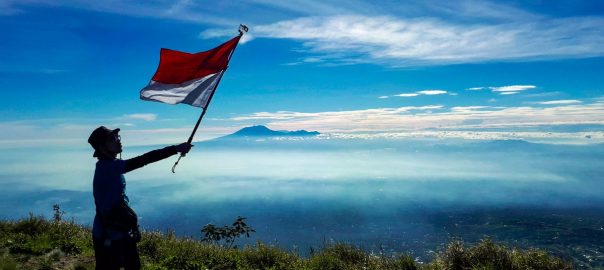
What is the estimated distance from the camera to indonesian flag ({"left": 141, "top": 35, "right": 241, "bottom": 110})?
7598 mm

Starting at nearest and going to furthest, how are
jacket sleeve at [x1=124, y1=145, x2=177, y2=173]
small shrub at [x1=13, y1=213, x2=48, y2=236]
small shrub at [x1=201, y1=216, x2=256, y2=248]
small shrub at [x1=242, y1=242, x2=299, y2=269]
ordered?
jacket sleeve at [x1=124, y1=145, x2=177, y2=173], small shrub at [x1=242, y1=242, x2=299, y2=269], small shrub at [x1=201, y1=216, x2=256, y2=248], small shrub at [x1=13, y1=213, x2=48, y2=236]

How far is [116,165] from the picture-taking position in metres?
5.40

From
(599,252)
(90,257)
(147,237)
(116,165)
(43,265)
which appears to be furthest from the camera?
(599,252)

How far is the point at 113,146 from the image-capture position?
217 inches

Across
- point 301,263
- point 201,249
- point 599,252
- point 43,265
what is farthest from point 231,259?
point 599,252

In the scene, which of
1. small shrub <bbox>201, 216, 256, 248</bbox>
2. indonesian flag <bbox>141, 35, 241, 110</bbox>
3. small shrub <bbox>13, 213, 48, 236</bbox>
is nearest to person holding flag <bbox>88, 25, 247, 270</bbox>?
indonesian flag <bbox>141, 35, 241, 110</bbox>

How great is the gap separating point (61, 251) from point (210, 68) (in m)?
6.47

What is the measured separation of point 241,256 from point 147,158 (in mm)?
5120

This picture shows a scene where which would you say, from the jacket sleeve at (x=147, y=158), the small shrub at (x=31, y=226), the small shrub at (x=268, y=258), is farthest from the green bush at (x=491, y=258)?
the small shrub at (x=31, y=226)

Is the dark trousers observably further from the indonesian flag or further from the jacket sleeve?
the indonesian flag

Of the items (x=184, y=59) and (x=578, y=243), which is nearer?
Answer: (x=184, y=59)

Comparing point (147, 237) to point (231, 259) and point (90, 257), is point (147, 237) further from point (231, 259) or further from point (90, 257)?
point (231, 259)

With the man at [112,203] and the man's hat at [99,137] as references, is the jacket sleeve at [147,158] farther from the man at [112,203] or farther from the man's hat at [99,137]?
the man's hat at [99,137]

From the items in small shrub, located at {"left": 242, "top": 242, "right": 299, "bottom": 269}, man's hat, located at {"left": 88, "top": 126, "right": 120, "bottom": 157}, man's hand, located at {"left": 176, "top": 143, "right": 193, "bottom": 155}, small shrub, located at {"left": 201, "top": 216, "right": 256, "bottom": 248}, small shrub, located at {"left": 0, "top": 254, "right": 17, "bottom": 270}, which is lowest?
small shrub, located at {"left": 242, "top": 242, "right": 299, "bottom": 269}
